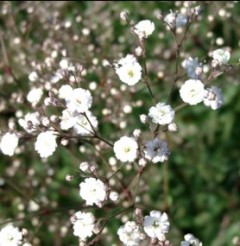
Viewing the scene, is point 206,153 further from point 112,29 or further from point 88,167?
point 88,167

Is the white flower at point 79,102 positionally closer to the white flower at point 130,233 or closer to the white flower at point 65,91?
the white flower at point 65,91

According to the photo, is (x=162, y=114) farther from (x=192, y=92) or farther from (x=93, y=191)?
(x=93, y=191)

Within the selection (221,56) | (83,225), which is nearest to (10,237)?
(83,225)

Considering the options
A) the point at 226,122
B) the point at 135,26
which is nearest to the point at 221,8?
the point at 226,122

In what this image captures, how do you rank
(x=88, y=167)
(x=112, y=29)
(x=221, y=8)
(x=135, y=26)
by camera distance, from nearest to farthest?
(x=88, y=167) < (x=135, y=26) < (x=221, y=8) < (x=112, y=29)

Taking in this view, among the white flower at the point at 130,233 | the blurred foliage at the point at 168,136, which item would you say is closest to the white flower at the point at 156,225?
the white flower at the point at 130,233
